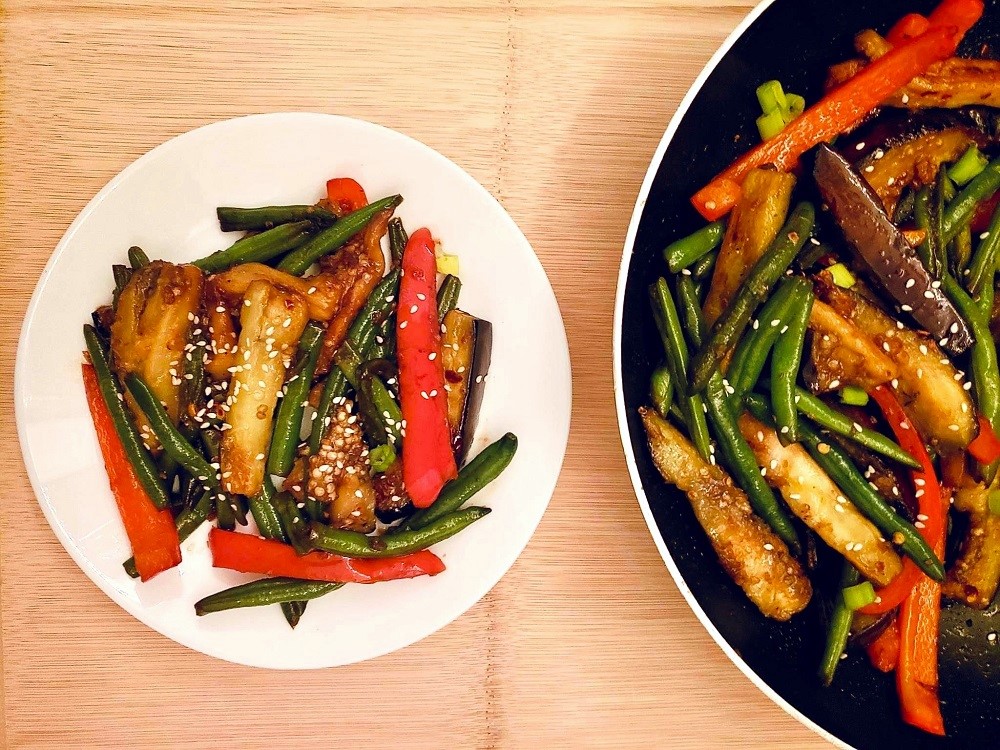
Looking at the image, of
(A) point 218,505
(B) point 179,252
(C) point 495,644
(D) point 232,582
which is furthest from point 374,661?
(B) point 179,252

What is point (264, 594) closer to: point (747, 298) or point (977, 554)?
point (747, 298)

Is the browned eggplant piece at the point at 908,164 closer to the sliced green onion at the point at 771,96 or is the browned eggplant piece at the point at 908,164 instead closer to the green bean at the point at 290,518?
the sliced green onion at the point at 771,96

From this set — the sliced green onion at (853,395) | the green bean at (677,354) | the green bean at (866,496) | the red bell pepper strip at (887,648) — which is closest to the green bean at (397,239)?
the green bean at (677,354)

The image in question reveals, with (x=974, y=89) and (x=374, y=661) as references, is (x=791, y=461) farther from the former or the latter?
(x=374, y=661)

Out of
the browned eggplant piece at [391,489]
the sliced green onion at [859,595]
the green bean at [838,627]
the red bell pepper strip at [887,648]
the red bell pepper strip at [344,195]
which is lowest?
the red bell pepper strip at [887,648]

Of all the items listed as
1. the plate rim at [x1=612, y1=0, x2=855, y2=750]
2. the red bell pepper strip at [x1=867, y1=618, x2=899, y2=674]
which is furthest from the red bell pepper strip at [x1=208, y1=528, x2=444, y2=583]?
the red bell pepper strip at [x1=867, y1=618, x2=899, y2=674]

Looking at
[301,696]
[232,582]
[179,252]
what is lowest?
[301,696]

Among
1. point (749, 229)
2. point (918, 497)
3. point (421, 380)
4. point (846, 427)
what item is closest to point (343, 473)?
point (421, 380)
